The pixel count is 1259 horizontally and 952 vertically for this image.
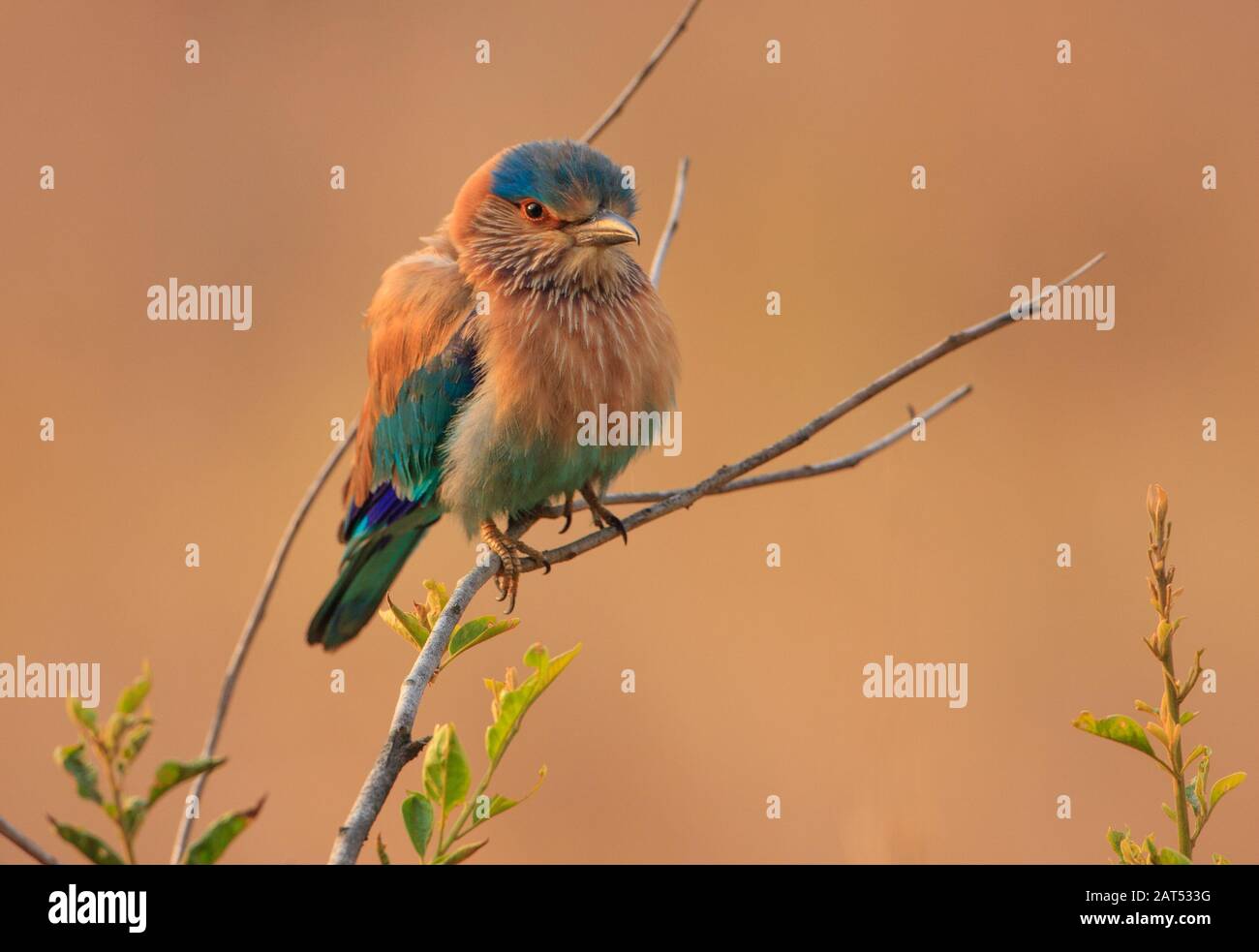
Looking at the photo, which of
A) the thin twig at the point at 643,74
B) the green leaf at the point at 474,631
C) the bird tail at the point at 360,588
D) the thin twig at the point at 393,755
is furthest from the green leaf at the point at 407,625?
the bird tail at the point at 360,588

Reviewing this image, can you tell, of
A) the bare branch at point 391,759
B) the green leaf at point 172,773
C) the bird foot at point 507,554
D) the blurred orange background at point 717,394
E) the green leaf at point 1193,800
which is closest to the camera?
the green leaf at point 172,773

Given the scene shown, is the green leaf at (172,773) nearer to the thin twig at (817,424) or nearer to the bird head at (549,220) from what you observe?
the thin twig at (817,424)

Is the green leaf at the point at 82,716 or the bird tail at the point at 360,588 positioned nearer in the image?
the green leaf at the point at 82,716

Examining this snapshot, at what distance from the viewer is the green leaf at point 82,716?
129 centimetres

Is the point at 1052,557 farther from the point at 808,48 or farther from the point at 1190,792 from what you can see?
the point at 1190,792

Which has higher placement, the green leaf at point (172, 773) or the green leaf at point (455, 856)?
the green leaf at point (172, 773)

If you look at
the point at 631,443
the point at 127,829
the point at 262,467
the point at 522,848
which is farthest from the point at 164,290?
the point at 127,829

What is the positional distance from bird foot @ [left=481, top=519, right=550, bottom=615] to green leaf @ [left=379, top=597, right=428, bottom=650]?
1.87 meters

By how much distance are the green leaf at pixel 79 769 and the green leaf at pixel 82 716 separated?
0.02m

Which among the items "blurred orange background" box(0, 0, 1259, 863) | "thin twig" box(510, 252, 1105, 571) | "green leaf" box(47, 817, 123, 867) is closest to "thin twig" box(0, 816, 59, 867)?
"green leaf" box(47, 817, 123, 867)

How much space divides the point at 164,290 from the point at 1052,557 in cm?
499

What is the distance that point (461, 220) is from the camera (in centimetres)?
448

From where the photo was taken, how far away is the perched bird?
408 cm

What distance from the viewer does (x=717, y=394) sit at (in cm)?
761
